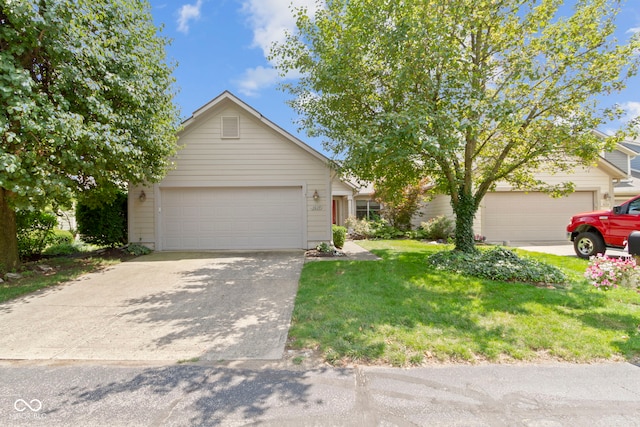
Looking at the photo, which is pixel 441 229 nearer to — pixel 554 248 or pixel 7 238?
pixel 554 248

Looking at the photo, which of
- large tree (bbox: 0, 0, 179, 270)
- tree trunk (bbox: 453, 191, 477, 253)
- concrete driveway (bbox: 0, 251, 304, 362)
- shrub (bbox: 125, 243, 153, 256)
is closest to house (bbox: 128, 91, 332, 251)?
shrub (bbox: 125, 243, 153, 256)

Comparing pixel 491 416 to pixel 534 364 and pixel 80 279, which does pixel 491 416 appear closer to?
pixel 534 364

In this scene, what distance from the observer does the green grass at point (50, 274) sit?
19.3ft

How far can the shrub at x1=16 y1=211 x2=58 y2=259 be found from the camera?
8.93 meters

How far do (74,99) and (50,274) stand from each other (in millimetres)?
4071

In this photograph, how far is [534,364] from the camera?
312 cm

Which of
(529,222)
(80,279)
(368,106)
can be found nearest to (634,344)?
(368,106)

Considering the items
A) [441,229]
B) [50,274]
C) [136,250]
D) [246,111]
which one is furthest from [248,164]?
[441,229]

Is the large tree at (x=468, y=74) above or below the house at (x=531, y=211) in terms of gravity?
above

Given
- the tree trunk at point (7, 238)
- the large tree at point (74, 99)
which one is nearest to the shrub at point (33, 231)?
the tree trunk at point (7, 238)

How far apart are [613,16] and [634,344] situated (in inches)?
275

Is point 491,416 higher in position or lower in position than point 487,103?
lower

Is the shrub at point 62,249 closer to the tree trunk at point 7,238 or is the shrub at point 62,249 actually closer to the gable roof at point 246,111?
the tree trunk at point 7,238

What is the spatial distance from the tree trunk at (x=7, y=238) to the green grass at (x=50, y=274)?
0.30 metres
